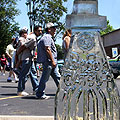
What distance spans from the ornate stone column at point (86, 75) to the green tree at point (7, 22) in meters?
46.3

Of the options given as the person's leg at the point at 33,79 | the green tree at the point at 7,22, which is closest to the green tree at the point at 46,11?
the green tree at the point at 7,22

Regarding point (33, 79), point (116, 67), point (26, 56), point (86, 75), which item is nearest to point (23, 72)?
point (26, 56)

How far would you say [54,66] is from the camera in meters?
6.33

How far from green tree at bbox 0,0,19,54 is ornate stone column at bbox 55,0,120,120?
46254 mm

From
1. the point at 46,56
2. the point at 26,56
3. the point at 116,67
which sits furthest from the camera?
the point at 116,67

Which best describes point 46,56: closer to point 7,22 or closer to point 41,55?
point 41,55

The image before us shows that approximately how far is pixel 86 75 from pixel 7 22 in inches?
1885

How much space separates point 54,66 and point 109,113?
4.76 metres

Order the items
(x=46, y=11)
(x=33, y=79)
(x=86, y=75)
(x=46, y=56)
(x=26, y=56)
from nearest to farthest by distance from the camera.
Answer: (x=86, y=75) < (x=46, y=56) < (x=26, y=56) < (x=33, y=79) < (x=46, y=11)

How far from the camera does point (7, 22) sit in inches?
1902

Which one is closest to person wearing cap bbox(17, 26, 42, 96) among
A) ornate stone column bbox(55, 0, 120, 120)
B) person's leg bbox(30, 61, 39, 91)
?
person's leg bbox(30, 61, 39, 91)

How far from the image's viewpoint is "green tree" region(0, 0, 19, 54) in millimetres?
47219

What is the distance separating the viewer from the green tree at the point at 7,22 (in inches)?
1859

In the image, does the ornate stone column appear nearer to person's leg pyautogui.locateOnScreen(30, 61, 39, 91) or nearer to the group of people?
the group of people
